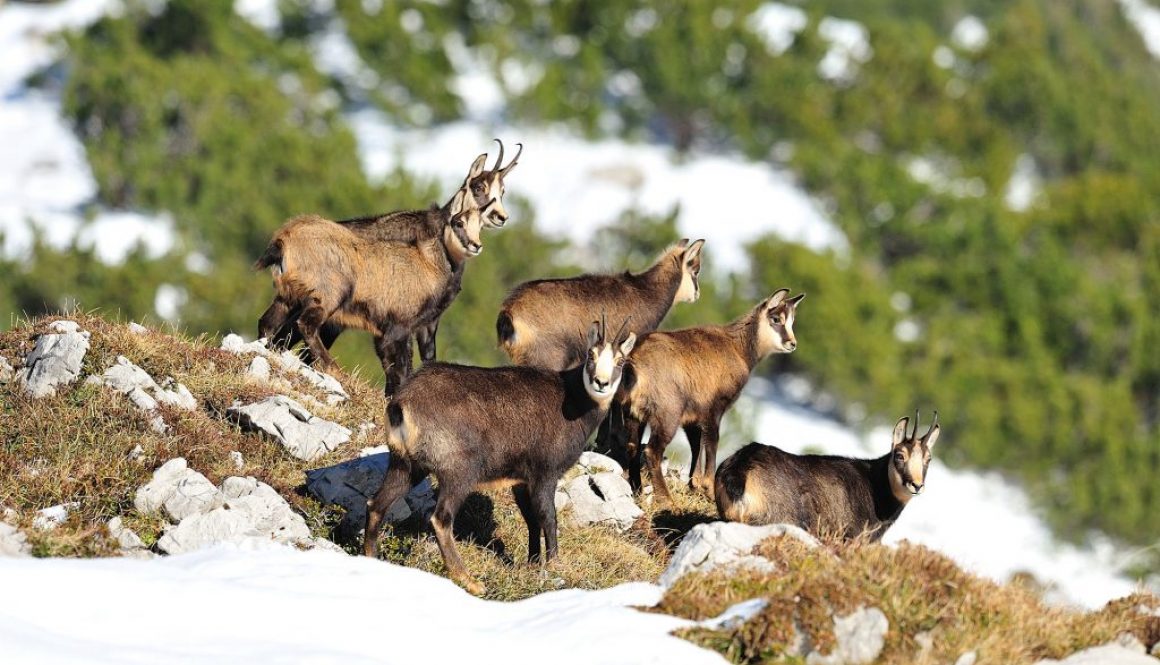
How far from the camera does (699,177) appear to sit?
6569cm

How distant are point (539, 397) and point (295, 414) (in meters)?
2.25

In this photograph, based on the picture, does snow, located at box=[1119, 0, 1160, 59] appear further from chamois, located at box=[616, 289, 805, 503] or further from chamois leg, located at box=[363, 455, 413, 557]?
chamois leg, located at box=[363, 455, 413, 557]

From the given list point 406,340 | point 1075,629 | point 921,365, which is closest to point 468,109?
point 921,365

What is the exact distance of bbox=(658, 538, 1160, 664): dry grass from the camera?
9430mm

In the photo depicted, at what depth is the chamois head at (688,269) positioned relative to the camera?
52.2 ft

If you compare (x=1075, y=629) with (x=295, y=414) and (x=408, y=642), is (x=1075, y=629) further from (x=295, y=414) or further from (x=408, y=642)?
(x=295, y=414)

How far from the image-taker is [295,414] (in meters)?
13.2

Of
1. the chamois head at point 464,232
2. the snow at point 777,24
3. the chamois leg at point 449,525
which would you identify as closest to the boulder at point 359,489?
the chamois leg at point 449,525

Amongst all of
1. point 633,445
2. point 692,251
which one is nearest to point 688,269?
point 692,251

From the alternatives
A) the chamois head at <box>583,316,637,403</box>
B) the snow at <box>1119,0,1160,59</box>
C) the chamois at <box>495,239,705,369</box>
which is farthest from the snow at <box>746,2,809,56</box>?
the chamois head at <box>583,316,637,403</box>

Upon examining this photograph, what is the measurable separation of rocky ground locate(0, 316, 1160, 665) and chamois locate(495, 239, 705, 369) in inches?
42.2

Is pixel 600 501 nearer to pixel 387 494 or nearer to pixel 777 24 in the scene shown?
pixel 387 494

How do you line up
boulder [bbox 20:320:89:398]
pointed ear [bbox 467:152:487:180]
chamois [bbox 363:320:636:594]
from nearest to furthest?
chamois [bbox 363:320:636:594], boulder [bbox 20:320:89:398], pointed ear [bbox 467:152:487:180]

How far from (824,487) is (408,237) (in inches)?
185
